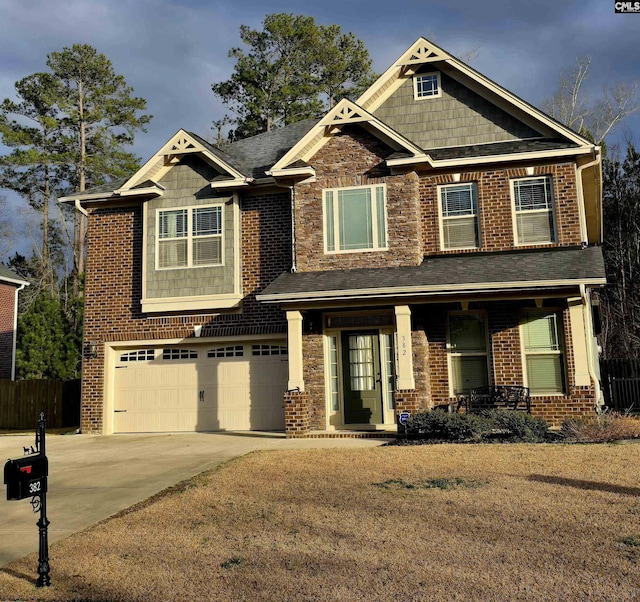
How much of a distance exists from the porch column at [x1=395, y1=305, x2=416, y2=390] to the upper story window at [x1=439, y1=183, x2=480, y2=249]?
2440 mm

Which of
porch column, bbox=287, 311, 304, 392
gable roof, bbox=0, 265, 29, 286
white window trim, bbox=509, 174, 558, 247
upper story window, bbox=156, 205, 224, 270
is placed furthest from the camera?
gable roof, bbox=0, 265, 29, 286

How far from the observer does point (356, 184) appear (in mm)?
15945

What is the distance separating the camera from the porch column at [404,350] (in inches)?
557

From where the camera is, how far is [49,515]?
8.14 meters

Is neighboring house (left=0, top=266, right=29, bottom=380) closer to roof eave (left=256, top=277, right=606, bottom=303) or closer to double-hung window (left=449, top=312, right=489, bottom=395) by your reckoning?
roof eave (left=256, top=277, right=606, bottom=303)

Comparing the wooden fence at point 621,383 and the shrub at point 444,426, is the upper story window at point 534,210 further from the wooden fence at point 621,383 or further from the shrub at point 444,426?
the wooden fence at point 621,383

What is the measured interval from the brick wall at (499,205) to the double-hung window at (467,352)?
1705 millimetres

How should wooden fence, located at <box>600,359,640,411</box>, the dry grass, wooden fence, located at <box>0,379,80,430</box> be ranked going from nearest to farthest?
the dry grass, wooden fence, located at <box>600,359,640,411</box>, wooden fence, located at <box>0,379,80,430</box>

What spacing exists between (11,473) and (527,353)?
38.7ft

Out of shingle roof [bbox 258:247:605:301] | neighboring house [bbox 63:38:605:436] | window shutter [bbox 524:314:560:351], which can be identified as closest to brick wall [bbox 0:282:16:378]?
neighboring house [bbox 63:38:605:436]

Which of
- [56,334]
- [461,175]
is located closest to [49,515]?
[461,175]

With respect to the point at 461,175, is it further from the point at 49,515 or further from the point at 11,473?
the point at 11,473

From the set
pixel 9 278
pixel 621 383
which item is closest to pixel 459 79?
pixel 621 383

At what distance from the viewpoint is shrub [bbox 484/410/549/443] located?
1203 cm
